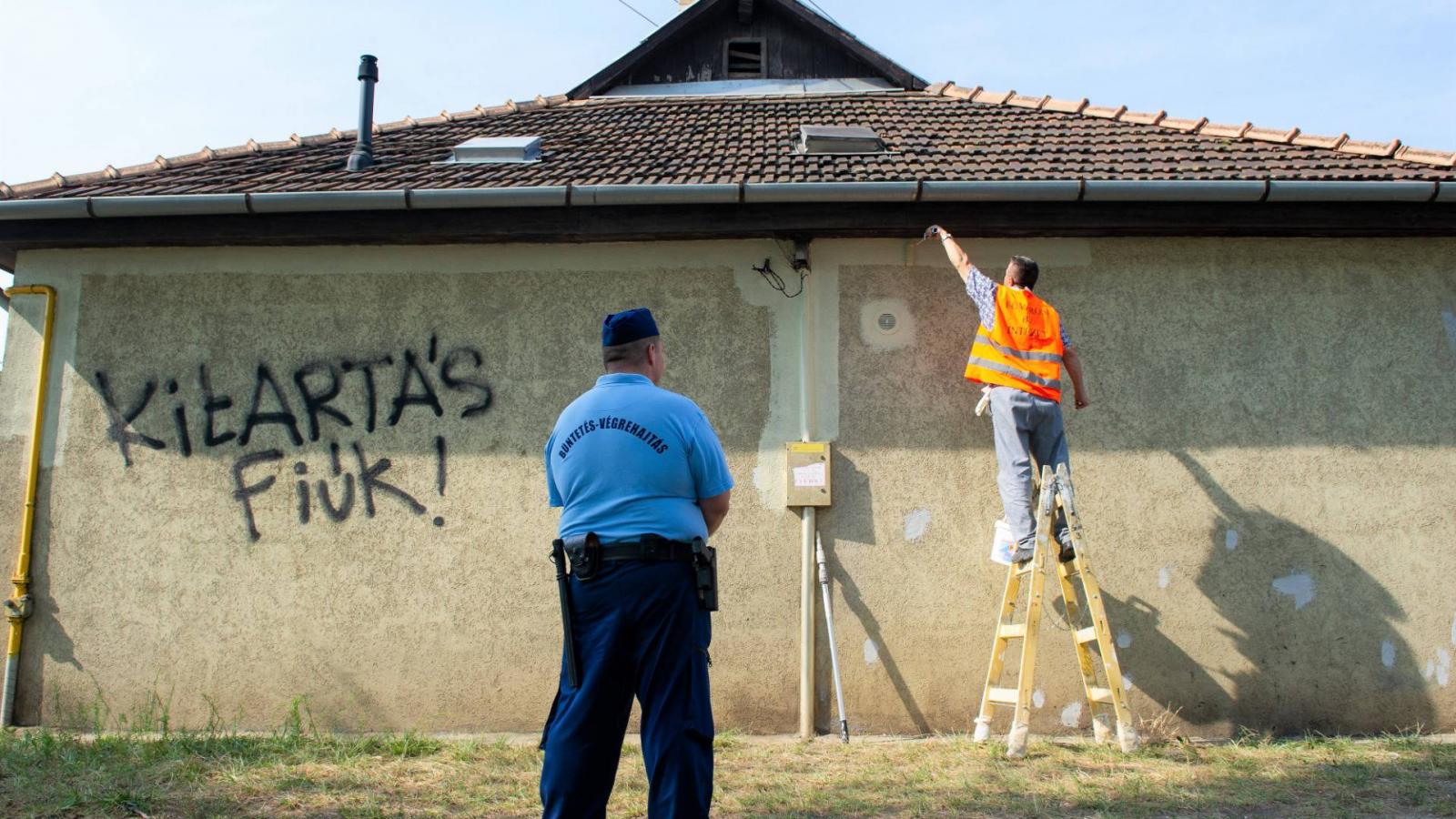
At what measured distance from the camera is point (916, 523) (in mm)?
6012

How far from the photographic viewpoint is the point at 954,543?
5.99m

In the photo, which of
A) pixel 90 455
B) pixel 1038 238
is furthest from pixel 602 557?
pixel 90 455

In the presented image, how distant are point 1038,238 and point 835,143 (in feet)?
4.88

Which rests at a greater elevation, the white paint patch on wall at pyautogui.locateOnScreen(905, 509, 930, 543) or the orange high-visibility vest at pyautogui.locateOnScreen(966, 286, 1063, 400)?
the orange high-visibility vest at pyautogui.locateOnScreen(966, 286, 1063, 400)

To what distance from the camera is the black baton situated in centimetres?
324

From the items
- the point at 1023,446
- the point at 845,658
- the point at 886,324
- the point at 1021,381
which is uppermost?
the point at 886,324

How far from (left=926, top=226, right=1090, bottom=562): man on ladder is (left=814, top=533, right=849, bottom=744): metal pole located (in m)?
0.98

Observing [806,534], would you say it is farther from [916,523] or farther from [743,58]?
[743,58]

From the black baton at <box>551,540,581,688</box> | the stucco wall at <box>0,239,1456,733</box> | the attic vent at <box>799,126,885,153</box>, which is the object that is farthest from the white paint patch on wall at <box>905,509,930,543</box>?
the black baton at <box>551,540,581,688</box>

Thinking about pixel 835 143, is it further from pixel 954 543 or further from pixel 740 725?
pixel 740 725

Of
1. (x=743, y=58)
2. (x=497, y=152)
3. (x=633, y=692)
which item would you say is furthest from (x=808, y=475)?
(x=743, y=58)

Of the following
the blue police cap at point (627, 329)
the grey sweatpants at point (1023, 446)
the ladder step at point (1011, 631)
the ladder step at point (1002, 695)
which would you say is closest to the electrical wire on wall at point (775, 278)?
the grey sweatpants at point (1023, 446)

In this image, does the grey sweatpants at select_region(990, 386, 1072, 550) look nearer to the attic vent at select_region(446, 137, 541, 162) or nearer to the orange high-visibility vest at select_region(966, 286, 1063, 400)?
the orange high-visibility vest at select_region(966, 286, 1063, 400)

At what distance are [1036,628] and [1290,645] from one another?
1.60 metres
